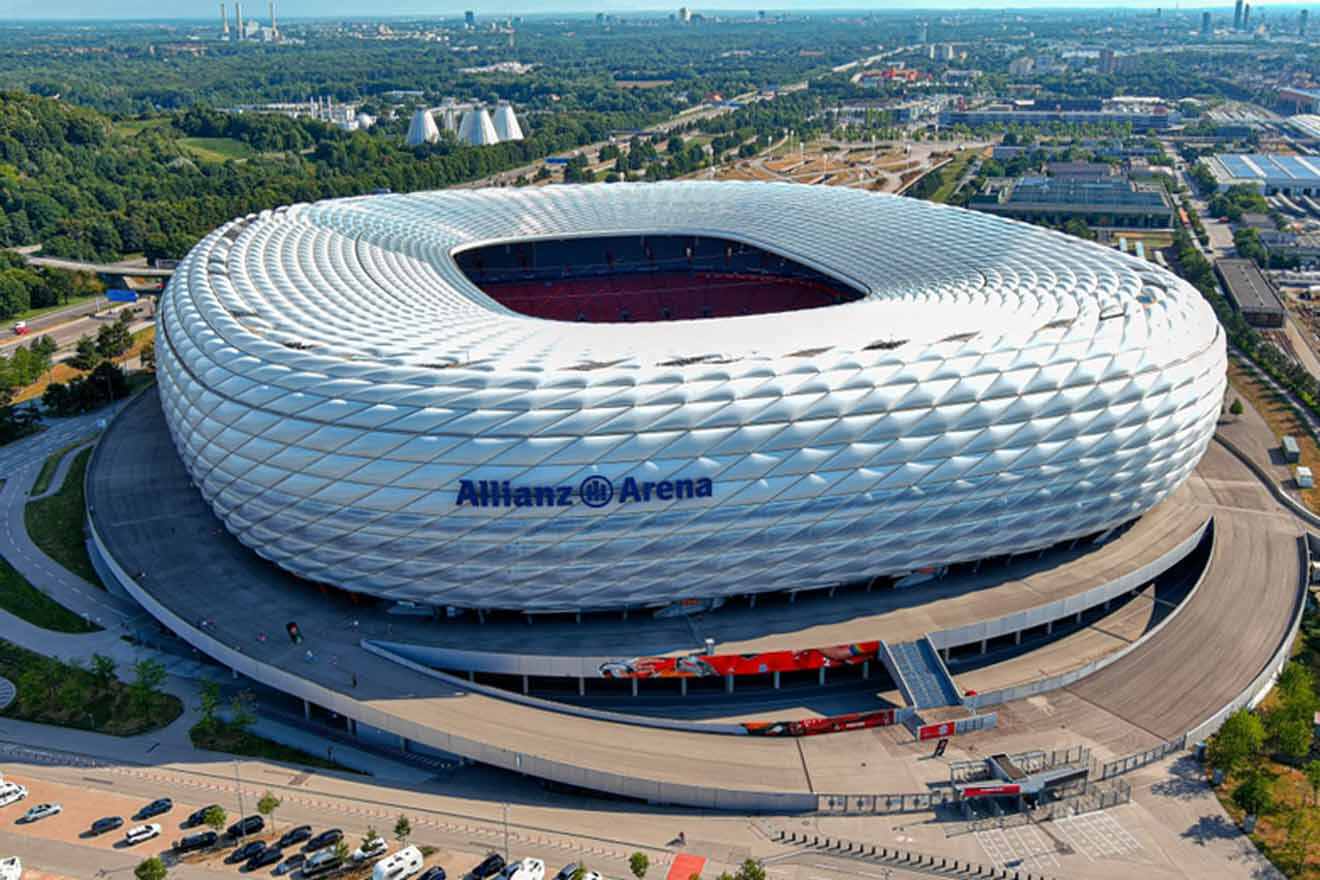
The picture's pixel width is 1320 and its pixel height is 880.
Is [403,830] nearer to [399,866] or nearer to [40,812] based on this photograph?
[399,866]

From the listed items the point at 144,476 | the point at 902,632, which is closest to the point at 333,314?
the point at 144,476

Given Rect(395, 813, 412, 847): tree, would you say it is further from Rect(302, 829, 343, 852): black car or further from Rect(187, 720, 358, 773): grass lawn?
Rect(187, 720, 358, 773): grass lawn

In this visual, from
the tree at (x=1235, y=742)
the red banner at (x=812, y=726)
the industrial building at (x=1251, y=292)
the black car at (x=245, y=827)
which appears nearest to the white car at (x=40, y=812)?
the black car at (x=245, y=827)

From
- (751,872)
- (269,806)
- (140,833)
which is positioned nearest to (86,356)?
(140,833)

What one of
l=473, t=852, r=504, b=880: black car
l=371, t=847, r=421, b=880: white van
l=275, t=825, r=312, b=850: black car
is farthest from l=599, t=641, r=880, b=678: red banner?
l=275, t=825, r=312, b=850: black car

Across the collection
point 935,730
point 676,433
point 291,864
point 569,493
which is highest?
point 676,433

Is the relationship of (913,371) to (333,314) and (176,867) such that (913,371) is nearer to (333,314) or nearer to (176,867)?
(333,314)
